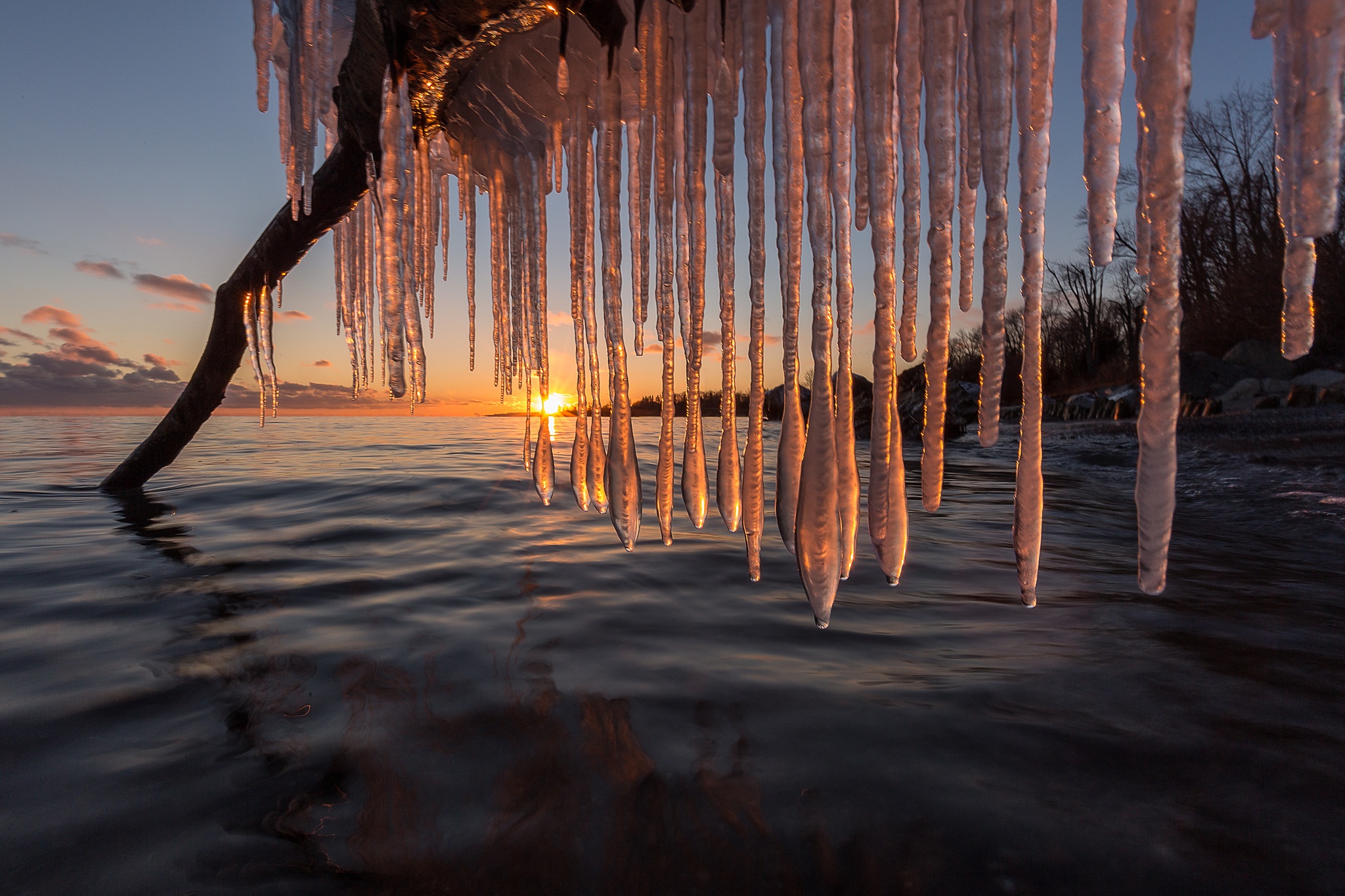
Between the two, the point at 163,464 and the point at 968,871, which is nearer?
the point at 968,871

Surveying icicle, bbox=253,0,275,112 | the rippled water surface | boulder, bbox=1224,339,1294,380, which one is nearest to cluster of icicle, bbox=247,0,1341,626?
the rippled water surface

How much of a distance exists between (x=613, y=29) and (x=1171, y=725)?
2.55 m

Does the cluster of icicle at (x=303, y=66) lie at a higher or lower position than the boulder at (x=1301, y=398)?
higher

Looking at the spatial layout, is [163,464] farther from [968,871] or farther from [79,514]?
[968,871]

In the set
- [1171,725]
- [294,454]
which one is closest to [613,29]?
[1171,725]

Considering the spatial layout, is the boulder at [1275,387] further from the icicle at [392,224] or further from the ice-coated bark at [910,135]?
the icicle at [392,224]

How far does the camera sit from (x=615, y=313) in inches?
69.4

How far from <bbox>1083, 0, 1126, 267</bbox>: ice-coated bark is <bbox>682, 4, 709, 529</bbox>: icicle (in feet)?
2.80

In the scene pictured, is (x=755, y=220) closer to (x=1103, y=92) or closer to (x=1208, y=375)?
(x=1103, y=92)

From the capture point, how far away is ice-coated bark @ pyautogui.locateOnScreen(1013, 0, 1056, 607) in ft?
3.10

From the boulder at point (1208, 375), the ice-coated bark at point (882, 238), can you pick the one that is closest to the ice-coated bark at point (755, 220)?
the ice-coated bark at point (882, 238)

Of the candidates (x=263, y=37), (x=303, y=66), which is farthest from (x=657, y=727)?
(x=263, y=37)

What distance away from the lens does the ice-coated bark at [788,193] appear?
48.4 inches

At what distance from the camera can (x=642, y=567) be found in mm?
3148
